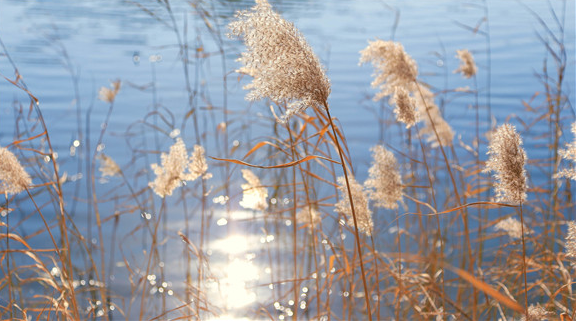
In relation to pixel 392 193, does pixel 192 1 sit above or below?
above

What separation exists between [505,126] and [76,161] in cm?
424

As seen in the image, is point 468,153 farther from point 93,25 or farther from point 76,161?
point 93,25

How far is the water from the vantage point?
328cm

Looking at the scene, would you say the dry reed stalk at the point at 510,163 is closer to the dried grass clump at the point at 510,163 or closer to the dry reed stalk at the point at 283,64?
the dried grass clump at the point at 510,163

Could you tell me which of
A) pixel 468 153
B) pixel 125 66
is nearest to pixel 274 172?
pixel 468 153

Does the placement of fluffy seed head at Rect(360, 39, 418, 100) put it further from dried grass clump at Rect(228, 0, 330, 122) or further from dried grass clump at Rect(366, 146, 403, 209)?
dried grass clump at Rect(228, 0, 330, 122)

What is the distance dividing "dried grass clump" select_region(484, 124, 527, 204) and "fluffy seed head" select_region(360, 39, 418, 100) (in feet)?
2.56

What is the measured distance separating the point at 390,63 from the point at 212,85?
4.93m

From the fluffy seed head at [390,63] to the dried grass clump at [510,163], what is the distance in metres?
0.78

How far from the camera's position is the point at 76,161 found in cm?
492

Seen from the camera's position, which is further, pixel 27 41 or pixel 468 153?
pixel 27 41

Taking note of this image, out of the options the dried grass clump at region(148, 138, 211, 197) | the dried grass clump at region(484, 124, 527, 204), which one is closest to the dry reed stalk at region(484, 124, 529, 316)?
the dried grass clump at region(484, 124, 527, 204)

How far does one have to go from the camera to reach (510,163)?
1233mm

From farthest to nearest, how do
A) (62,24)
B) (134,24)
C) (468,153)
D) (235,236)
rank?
(134,24) → (62,24) → (468,153) → (235,236)
